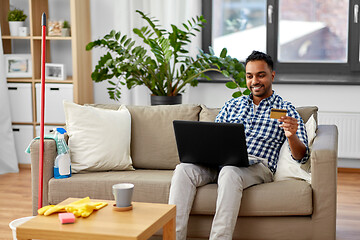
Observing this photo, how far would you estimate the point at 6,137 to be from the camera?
15.6ft

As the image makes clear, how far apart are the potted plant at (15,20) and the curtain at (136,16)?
60 centimetres

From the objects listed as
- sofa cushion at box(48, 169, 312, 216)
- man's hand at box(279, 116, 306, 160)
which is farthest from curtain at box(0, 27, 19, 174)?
man's hand at box(279, 116, 306, 160)

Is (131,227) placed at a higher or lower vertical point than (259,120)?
lower

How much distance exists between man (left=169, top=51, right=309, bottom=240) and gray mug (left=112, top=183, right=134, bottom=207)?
1.69 ft

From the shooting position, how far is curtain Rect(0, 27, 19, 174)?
185 inches

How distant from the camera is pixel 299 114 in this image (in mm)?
3227

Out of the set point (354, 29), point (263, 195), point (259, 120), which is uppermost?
point (354, 29)

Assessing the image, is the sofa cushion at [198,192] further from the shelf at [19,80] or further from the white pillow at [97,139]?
the shelf at [19,80]

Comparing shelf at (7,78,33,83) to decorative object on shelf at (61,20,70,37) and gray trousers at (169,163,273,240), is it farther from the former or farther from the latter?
gray trousers at (169,163,273,240)

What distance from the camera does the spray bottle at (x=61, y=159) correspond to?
305cm

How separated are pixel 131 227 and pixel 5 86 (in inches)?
119

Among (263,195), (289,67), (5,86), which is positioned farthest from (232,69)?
(5,86)

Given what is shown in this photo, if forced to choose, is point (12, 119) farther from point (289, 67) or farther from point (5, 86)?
point (289, 67)

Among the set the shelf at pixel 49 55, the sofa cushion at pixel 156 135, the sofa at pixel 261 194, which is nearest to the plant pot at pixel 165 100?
the shelf at pixel 49 55
